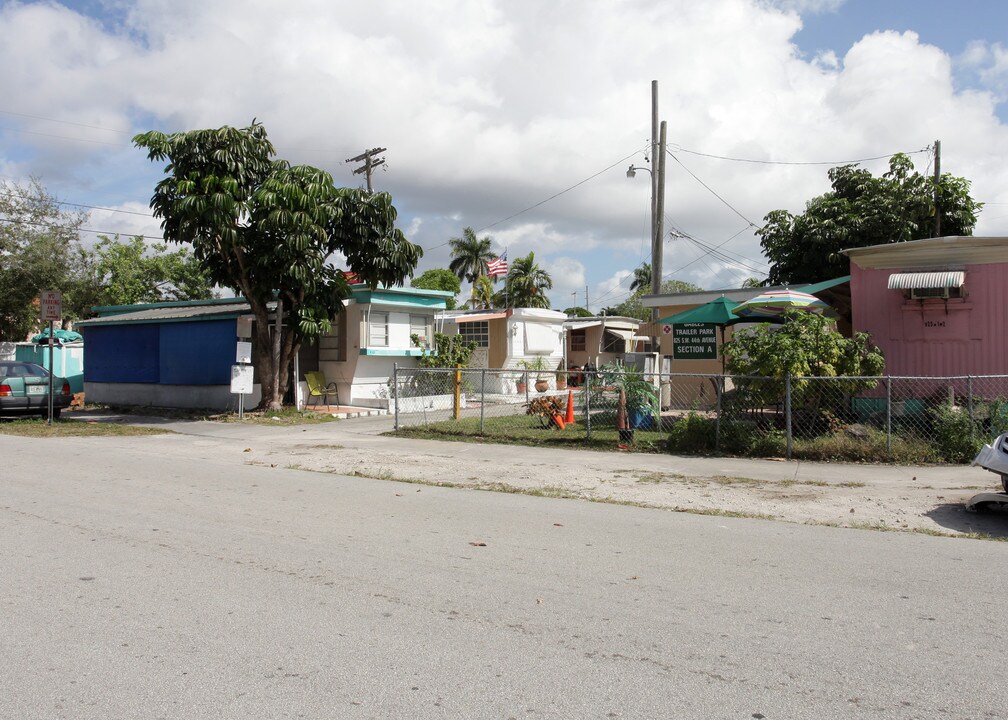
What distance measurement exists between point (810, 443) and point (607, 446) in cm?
330

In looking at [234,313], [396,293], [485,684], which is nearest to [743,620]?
[485,684]

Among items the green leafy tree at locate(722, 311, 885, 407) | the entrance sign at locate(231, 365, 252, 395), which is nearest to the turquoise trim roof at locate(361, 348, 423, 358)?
the entrance sign at locate(231, 365, 252, 395)

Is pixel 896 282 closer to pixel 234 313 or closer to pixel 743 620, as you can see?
pixel 743 620

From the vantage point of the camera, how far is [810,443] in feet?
39.6

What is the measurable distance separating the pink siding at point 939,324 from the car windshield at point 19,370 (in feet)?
59.4

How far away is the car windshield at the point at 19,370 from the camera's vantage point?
59.7ft

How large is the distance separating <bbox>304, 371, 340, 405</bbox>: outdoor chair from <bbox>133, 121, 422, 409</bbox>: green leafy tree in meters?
0.84

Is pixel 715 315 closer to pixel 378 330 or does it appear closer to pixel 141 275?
pixel 378 330

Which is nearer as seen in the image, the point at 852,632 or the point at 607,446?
the point at 852,632

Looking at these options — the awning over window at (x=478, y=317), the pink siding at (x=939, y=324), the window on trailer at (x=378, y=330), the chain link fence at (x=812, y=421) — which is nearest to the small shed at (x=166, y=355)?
the window on trailer at (x=378, y=330)

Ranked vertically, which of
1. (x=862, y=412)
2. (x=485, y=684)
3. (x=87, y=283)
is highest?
(x=87, y=283)

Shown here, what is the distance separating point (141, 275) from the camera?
3925 cm

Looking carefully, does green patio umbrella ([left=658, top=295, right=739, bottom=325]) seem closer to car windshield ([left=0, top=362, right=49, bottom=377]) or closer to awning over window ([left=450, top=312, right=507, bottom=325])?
awning over window ([left=450, top=312, right=507, bottom=325])

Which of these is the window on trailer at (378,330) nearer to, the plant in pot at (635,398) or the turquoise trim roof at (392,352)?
the turquoise trim roof at (392,352)
